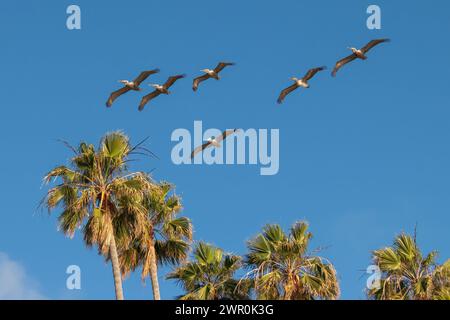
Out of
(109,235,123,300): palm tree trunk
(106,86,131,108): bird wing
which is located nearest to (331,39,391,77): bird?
(106,86,131,108): bird wing

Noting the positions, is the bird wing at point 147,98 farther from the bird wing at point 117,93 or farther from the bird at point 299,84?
the bird at point 299,84

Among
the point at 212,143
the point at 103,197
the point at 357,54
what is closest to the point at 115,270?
the point at 103,197

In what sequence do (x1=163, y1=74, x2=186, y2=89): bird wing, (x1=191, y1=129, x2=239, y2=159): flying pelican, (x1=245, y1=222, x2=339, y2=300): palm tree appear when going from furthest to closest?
1. (x1=163, y1=74, x2=186, y2=89): bird wing
2. (x1=191, y1=129, x2=239, y2=159): flying pelican
3. (x1=245, y1=222, x2=339, y2=300): palm tree

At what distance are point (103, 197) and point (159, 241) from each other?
187 inches

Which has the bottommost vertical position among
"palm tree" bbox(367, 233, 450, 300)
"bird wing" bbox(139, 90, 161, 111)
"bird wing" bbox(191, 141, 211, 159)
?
"palm tree" bbox(367, 233, 450, 300)

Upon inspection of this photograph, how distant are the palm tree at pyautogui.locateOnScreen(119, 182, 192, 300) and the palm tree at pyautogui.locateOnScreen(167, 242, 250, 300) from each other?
151 cm

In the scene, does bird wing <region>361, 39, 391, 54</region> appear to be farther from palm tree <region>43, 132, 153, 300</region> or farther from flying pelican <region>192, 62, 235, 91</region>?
palm tree <region>43, 132, 153, 300</region>

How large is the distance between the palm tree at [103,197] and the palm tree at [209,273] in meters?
2.30

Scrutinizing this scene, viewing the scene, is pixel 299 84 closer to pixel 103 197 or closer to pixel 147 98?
pixel 147 98

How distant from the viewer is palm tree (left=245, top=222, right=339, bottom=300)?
35.2 metres

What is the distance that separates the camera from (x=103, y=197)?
122 ft
